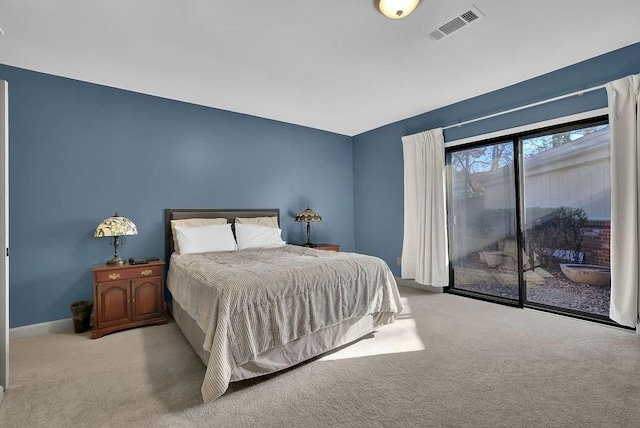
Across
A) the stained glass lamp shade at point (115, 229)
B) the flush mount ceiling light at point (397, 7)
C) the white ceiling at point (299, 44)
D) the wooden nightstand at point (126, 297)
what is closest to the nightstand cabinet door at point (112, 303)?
the wooden nightstand at point (126, 297)

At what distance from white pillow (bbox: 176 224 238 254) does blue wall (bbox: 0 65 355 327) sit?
44cm

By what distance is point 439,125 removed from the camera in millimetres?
4254

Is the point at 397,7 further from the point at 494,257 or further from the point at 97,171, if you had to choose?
the point at 97,171

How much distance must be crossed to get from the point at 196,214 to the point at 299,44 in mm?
2432

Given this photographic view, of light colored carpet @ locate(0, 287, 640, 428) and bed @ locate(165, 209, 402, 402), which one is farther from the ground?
bed @ locate(165, 209, 402, 402)

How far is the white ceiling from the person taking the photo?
2.11 meters

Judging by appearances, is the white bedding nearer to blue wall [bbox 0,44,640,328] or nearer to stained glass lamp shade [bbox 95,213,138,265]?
stained glass lamp shade [bbox 95,213,138,265]

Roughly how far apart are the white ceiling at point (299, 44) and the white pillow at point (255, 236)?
167 centimetres

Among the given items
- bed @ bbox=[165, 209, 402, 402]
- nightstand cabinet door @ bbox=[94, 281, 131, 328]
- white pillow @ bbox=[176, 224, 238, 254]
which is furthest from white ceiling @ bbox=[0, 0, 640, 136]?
nightstand cabinet door @ bbox=[94, 281, 131, 328]

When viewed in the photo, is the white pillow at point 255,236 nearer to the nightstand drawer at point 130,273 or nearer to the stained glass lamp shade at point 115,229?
the nightstand drawer at point 130,273

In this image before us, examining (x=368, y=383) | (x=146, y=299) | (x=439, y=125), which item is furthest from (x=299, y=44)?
(x=146, y=299)

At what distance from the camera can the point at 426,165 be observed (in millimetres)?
4238

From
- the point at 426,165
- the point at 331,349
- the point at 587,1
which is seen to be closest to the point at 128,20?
the point at 331,349

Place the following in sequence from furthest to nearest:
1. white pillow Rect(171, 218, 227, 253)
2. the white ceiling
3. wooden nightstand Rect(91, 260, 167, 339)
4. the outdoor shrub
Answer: white pillow Rect(171, 218, 227, 253) → the outdoor shrub → wooden nightstand Rect(91, 260, 167, 339) → the white ceiling
